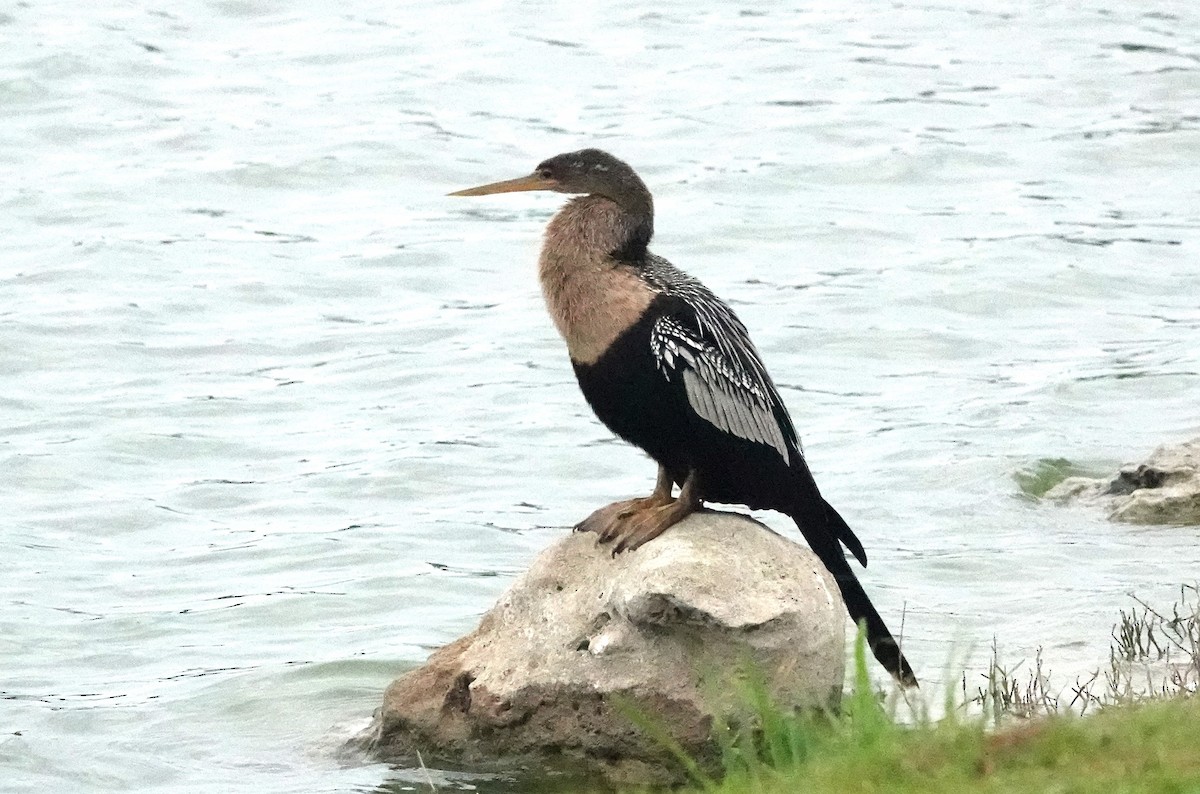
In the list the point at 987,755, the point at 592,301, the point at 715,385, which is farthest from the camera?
the point at 592,301

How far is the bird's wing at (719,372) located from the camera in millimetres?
6754

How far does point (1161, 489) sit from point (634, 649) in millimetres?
4459

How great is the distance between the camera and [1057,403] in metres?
13.6

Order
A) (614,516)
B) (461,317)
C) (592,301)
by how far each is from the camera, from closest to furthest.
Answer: (592,301) → (614,516) → (461,317)

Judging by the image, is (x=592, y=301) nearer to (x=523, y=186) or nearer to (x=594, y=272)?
(x=594, y=272)

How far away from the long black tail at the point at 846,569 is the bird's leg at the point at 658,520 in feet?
1.28

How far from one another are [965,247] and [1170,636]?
10042 mm

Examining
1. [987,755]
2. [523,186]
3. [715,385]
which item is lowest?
[987,755]

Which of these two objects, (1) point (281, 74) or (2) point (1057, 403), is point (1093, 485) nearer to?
(2) point (1057, 403)

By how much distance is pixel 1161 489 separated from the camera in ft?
33.4

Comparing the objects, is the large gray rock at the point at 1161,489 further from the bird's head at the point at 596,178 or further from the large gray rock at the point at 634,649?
the bird's head at the point at 596,178

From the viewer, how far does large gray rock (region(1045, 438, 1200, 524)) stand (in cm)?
1005

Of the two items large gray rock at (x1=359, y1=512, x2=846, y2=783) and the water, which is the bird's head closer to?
large gray rock at (x1=359, y1=512, x2=846, y2=783)

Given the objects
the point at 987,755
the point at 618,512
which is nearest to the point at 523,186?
the point at 618,512
